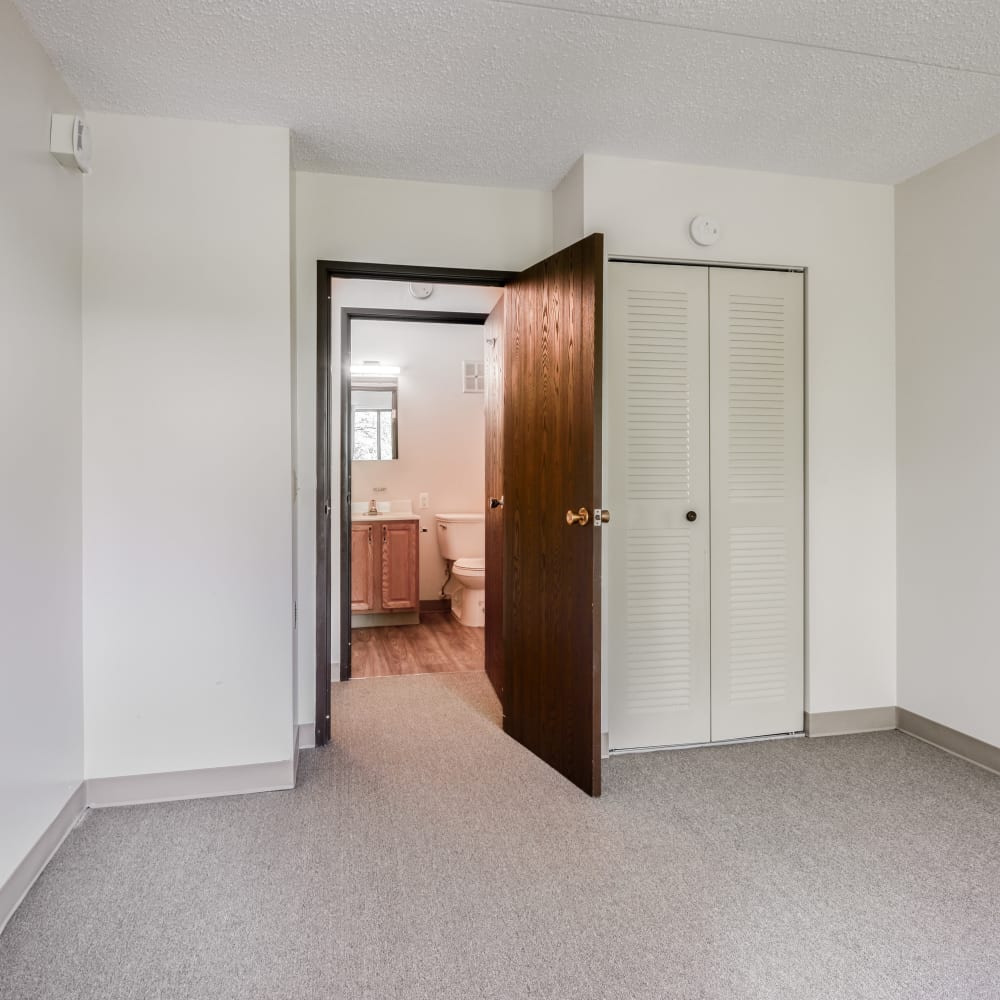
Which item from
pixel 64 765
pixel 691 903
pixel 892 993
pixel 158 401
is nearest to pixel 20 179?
pixel 158 401

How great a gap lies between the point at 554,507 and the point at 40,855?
77.5 inches

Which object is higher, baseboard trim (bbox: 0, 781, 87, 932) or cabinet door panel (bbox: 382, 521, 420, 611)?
cabinet door panel (bbox: 382, 521, 420, 611)

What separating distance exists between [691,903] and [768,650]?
4.55ft

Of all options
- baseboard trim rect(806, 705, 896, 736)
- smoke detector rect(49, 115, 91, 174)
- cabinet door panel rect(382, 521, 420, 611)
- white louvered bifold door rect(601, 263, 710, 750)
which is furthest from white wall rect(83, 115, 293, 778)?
cabinet door panel rect(382, 521, 420, 611)

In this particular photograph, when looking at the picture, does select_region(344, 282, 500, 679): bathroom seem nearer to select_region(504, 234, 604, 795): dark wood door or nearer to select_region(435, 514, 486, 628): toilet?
select_region(435, 514, 486, 628): toilet

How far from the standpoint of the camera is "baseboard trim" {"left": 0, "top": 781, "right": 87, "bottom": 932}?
1.71m

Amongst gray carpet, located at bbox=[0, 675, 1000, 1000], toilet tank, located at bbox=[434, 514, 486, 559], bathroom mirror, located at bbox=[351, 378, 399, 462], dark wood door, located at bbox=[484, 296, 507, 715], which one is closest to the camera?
gray carpet, located at bbox=[0, 675, 1000, 1000]

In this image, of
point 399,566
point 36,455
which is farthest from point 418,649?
point 36,455

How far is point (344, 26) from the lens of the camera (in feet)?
6.10

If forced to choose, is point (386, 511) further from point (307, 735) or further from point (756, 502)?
point (756, 502)

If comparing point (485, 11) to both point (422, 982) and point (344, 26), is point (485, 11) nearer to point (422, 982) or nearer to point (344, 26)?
point (344, 26)

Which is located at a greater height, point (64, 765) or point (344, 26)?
point (344, 26)

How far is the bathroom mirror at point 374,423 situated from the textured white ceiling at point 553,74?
260 cm

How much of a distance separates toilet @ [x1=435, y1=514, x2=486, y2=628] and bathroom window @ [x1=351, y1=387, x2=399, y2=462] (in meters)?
0.68
